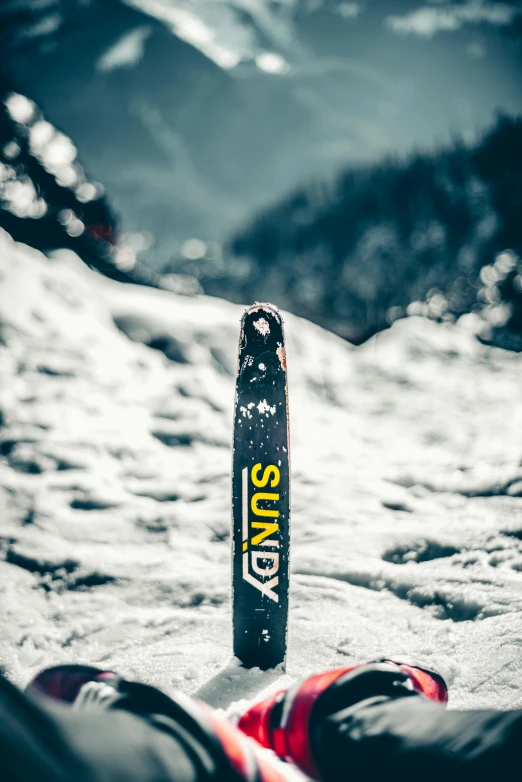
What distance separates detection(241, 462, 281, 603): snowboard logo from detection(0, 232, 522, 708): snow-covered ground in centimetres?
35

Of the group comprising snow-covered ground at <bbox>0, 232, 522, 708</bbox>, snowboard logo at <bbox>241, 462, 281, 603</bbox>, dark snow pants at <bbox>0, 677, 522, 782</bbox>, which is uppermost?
dark snow pants at <bbox>0, 677, 522, 782</bbox>

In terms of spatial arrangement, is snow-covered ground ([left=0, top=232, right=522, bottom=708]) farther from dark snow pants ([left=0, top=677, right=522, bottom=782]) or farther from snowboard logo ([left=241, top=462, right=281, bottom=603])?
dark snow pants ([left=0, top=677, right=522, bottom=782])

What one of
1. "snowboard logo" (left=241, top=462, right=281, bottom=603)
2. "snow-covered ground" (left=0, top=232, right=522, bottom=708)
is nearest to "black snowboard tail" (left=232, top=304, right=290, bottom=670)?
"snowboard logo" (left=241, top=462, right=281, bottom=603)

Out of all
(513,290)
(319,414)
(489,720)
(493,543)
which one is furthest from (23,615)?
(513,290)

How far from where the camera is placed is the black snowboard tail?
5.67ft

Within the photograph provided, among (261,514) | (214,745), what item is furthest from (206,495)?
(214,745)

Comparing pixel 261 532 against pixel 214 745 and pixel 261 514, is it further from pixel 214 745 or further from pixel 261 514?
pixel 214 745

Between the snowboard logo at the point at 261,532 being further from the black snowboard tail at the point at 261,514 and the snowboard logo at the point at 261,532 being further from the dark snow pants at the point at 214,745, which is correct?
the dark snow pants at the point at 214,745

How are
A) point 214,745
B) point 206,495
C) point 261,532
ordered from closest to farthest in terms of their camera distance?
1. point 214,745
2. point 261,532
3. point 206,495

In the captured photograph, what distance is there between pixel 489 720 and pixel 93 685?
3.17 ft

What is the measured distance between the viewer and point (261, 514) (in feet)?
5.81

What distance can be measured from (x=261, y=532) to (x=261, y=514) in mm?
70

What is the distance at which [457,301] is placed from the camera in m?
11.4

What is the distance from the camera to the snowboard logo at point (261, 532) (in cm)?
174
